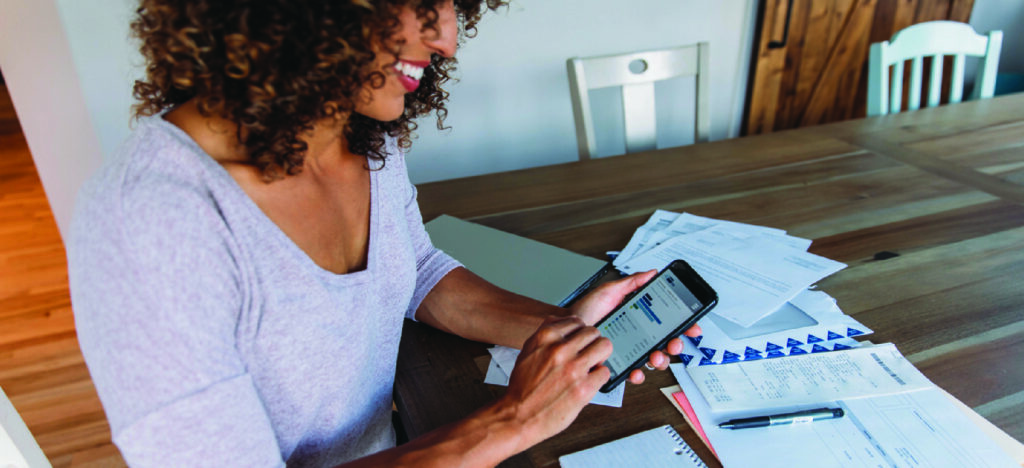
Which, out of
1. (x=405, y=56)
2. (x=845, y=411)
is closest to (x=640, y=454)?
(x=845, y=411)

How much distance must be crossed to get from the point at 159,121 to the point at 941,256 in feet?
4.07

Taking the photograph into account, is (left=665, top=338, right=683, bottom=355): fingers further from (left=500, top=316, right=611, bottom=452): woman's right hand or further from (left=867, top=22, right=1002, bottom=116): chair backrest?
(left=867, top=22, right=1002, bottom=116): chair backrest

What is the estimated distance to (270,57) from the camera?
559mm

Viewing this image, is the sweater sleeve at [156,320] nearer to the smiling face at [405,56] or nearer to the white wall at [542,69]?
the smiling face at [405,56]

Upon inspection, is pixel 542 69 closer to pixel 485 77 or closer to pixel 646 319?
pixel 485 77

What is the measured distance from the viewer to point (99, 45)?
68.7 inches

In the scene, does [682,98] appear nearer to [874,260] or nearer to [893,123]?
[893,123]

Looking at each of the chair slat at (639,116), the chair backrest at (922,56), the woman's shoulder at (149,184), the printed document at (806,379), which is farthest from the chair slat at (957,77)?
the woman's shoulder at (149,184)

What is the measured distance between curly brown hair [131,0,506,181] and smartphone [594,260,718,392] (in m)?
0.44

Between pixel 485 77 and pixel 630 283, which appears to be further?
pixel 485 77

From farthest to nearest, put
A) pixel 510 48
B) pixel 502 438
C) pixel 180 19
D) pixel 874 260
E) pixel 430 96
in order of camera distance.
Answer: pixel 510 48 < pixel 874 260 < pixel 430 96 < pixel 502 438 < pixel 180 19

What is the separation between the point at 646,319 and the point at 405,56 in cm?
45

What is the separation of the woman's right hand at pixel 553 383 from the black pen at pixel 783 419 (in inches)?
7.3

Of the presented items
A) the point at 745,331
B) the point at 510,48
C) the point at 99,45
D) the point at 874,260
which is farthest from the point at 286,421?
the point at 510,48
